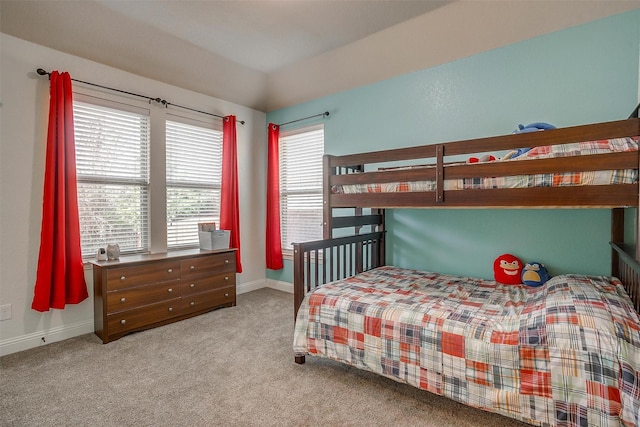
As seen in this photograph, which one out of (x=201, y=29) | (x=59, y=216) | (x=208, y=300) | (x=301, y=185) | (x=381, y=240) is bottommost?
(x=208, y=300)

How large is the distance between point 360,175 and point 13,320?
114 inches

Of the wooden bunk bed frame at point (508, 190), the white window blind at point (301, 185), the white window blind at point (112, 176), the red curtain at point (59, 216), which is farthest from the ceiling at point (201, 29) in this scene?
the wooden bunk bed frame at point (508, 190)

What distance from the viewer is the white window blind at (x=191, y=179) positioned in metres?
3.48

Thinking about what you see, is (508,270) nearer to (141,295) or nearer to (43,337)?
(141,295)

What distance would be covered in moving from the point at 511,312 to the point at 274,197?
2972mm

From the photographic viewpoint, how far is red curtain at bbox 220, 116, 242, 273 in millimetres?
3760

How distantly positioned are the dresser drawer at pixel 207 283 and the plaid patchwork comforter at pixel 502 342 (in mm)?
1484

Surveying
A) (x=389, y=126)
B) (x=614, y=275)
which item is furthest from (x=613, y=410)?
(x=389, y=126)

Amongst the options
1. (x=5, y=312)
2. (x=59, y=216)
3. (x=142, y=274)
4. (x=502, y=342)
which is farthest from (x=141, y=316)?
(x=502, y=342)

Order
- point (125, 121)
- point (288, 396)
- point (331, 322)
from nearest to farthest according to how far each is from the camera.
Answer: point (288, 396), point (331, 322), point (125, 121)

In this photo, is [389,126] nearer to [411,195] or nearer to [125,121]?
[411,195]

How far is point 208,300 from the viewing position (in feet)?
10.8

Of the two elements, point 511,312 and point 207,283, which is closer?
point 511,312

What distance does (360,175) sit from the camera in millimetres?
2334
